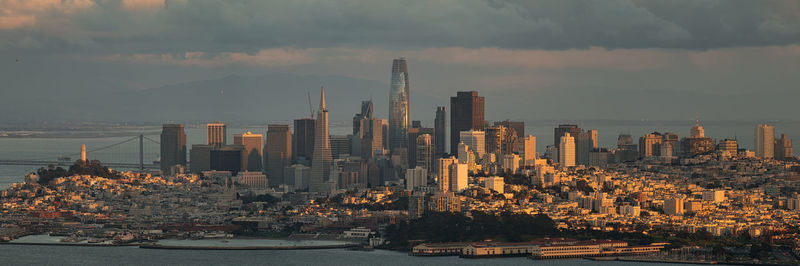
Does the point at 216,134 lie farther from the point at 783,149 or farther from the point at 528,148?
the point at 783,149

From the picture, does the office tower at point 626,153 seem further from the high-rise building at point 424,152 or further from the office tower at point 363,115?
the office tower at point 363,115

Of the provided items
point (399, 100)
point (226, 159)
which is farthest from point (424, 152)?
point (399, 100)

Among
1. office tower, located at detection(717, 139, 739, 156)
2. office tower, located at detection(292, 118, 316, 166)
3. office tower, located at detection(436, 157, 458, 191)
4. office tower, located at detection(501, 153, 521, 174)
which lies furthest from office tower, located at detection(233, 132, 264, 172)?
office tower, located at detection(717, 139, 739, 156)

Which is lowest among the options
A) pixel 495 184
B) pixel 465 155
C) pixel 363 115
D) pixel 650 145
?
pixel 495 184

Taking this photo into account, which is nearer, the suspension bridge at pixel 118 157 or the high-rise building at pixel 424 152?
the high-rise building at pixel 424 152

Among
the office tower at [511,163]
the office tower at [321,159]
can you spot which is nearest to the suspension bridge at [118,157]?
the office tower at [321,159]

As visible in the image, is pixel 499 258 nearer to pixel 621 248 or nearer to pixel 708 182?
pixel 621 248
